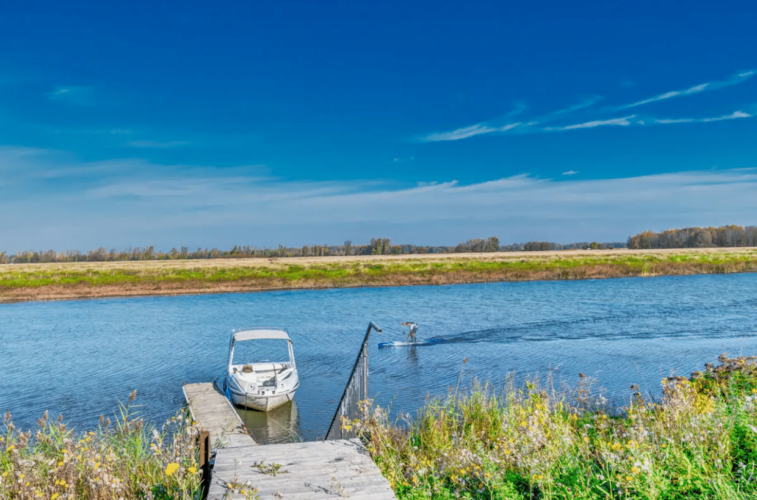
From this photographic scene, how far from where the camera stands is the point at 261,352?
27484 mm

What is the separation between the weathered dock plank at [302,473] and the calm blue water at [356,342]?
25.8 ft

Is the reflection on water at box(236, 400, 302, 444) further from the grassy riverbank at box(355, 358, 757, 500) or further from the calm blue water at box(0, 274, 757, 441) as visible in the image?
the grassy riverbank at box(355, 358, 757, 500)

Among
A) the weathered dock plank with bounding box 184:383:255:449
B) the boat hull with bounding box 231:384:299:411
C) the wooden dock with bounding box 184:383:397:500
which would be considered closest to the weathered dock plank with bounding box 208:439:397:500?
the wooden dock with bounding box 184:383:397:500

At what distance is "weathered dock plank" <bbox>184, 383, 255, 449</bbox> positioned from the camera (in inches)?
505

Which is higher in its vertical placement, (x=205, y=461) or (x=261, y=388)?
(x=205, y=461)

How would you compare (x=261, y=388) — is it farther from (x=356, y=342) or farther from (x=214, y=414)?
(x=356, y=342)

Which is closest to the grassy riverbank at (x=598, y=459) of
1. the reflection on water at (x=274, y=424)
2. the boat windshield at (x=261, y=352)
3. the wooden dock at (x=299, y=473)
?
the wooden dock at (x=299, y=473)

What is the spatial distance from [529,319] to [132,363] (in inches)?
885

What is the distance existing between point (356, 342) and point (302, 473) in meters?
22.3

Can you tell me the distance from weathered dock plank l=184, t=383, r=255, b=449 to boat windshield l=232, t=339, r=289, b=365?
20.2ft

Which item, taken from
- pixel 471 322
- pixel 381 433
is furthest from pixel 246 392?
pixel 471 322

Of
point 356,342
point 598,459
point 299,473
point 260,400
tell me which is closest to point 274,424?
point 260,400

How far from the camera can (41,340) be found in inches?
1256

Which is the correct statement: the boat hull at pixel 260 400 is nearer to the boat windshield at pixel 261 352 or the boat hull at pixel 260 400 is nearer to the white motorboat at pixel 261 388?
the white motorboat at pixel 261 388
